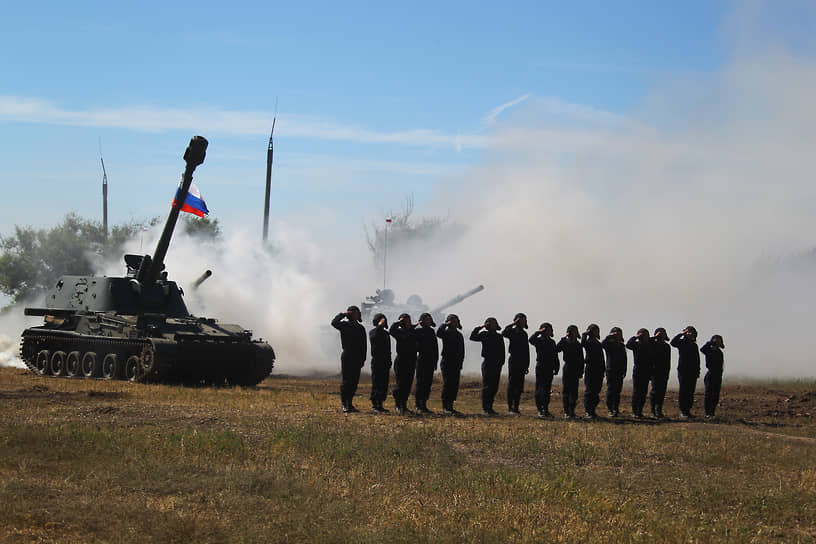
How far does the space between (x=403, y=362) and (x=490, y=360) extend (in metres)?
1.44

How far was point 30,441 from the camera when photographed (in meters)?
11.7

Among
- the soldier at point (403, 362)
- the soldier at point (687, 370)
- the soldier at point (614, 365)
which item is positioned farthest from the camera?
the soldier at point (687, 370)

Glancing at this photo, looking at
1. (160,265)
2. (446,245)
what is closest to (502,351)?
(160,265)

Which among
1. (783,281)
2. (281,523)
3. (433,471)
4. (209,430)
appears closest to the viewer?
(281,523)

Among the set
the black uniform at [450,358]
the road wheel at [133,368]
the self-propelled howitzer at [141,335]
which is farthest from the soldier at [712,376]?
the road wheel at [133,368]

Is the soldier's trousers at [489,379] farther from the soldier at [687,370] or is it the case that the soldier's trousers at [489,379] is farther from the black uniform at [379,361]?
the soldier at [687,370]

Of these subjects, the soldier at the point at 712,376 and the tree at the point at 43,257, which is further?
the tree at the point at 43,257

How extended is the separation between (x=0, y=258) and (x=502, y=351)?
1769 inches

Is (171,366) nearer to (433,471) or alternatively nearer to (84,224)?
(433,471)

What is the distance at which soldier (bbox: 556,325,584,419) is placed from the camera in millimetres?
17344

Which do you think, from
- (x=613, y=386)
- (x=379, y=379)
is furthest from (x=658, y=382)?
(x=379, y=379)

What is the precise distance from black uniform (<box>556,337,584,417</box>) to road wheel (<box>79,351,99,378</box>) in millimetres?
11743

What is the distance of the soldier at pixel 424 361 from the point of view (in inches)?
678

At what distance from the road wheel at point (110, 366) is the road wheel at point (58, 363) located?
1.92m
